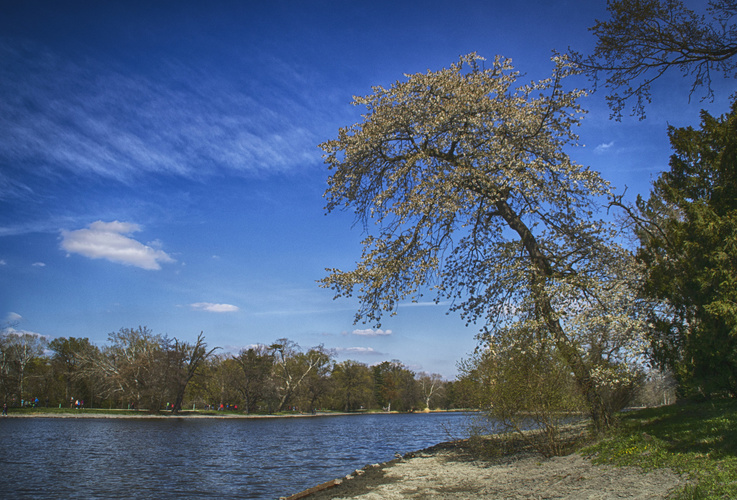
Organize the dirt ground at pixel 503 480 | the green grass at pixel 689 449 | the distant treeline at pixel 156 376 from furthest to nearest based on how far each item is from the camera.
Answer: the distant treeline at pixel 156 376 < the dirt ground at pixel 503 480 < the green grass at pixel 689 449

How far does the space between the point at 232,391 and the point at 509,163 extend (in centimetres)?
7805

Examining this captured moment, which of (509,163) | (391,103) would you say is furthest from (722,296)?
(391,103)

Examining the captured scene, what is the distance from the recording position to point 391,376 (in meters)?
128

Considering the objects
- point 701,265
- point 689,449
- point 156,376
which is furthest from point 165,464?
point 156,376

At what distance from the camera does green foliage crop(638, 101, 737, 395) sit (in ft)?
44.2

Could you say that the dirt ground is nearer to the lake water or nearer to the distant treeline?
the lake water

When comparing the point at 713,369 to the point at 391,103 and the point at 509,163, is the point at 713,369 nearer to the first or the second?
the point at 509,163

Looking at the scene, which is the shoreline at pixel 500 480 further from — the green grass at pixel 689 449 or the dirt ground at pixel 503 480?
the green grass at pixel 689 449

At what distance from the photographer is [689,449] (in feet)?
31.1

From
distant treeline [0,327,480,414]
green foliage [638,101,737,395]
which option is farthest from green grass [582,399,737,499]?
distant treeline [0,327,480,414]

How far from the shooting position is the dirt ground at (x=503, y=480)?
8180mm

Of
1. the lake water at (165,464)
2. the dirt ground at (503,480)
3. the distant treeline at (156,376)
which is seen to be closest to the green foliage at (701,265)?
the dirt ground at (503,480)

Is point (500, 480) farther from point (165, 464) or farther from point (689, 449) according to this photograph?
point (165, 464)

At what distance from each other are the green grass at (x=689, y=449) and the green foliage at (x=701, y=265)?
220cm
